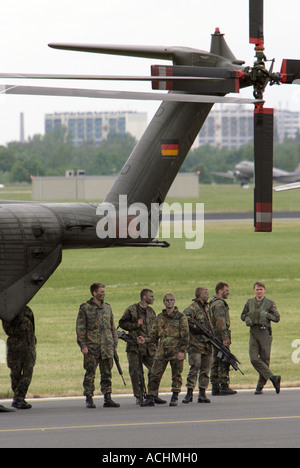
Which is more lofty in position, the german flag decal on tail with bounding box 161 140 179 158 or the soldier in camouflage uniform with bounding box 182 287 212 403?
the german flag decal on tail with bounding box 161 140 179 158

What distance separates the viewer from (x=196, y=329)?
1396 centimetres

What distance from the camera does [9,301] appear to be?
13.5m

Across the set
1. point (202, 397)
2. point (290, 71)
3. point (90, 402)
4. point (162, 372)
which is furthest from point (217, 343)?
point (290, 71)

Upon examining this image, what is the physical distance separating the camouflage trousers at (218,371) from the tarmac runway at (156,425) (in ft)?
1.20

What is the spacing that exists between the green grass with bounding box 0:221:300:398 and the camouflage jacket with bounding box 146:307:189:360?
2.07m

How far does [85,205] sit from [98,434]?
4.35 meters

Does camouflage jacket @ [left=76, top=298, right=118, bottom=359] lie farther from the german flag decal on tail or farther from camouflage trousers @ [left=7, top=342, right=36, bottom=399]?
the german flag decal on tail

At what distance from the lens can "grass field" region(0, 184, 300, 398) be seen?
56.3ft

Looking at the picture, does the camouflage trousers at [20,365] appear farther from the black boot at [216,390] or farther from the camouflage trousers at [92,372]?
the black boot at [216,390]

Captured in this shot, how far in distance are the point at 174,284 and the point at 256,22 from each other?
20351mm

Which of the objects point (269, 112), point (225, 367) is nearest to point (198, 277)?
point (225, 367)

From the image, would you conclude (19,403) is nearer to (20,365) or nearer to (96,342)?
(20,365)

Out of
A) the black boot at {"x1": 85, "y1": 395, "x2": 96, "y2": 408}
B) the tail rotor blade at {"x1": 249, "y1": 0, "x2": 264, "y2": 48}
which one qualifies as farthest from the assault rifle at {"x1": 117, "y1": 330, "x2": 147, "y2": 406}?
the tail rotor blade at {"x1": 249, "y1": 0, "x2": 264, "y2": 48}

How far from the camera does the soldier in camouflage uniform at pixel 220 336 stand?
14.4m
